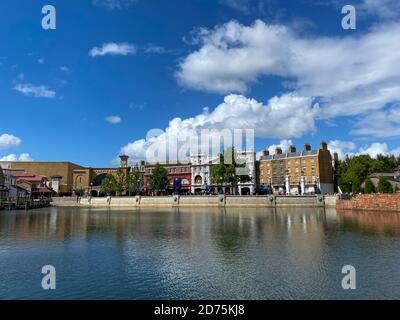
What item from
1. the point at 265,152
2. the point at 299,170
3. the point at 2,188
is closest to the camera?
the point at 2,188

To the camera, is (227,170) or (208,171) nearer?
(227,170)

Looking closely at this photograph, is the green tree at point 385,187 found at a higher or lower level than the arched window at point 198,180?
lower

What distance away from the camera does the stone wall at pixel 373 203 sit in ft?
219

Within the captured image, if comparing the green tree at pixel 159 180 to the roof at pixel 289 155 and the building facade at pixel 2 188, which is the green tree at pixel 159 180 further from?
the building facade at pixel 2 188

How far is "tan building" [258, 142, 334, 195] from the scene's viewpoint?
112125 mm

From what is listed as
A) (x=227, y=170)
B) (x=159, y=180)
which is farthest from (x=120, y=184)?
(x=227, y=170)

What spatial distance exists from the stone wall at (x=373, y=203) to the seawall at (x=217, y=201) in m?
8.06

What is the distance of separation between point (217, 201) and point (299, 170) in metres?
36.9

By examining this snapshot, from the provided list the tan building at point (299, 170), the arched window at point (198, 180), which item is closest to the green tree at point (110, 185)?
the arched window at point (198, 180)

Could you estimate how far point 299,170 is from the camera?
4574 inches

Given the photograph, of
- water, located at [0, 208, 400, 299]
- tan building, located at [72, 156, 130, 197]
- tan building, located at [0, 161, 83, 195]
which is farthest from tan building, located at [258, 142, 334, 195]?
tan building, located at [0, 161, 83, 195]

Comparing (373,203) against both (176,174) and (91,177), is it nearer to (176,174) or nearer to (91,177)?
(176,174)
